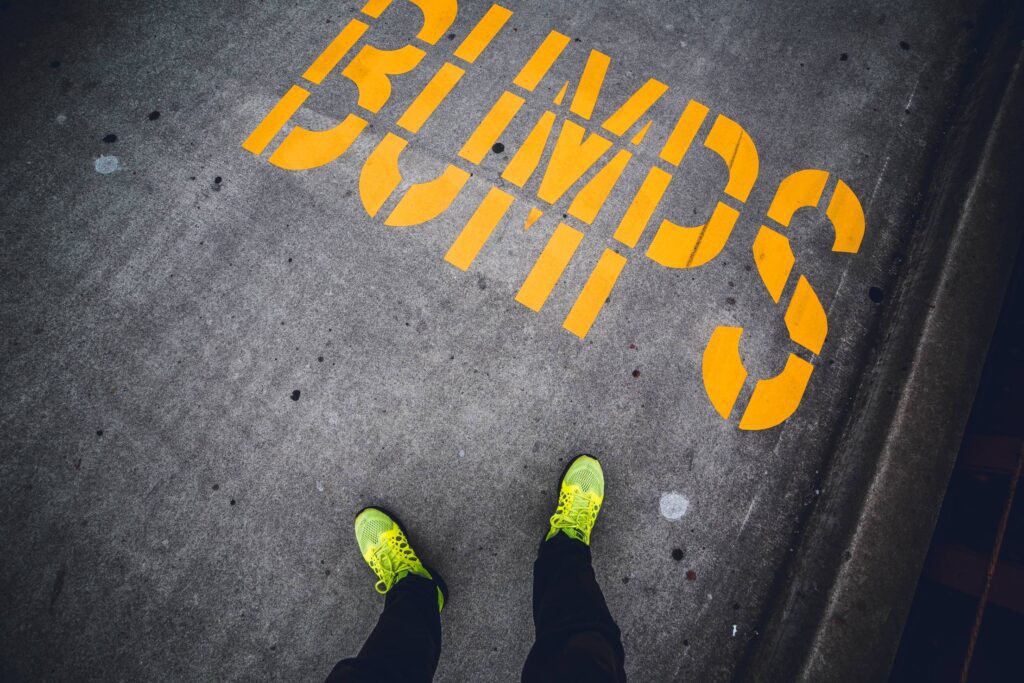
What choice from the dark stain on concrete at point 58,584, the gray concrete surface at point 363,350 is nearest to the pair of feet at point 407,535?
the gray concrete surface at point 363,350

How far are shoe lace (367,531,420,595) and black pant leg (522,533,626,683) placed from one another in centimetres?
60

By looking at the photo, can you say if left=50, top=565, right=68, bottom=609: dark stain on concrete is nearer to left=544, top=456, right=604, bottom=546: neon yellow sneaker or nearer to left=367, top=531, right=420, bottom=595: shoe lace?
left=367, top=531, right=420, bottom=595: shoe lace

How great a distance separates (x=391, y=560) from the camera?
2266mm

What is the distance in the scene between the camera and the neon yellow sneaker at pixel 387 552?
227 cm

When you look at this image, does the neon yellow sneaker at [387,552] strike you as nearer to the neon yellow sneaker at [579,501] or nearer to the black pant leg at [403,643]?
the black pant leg at [403,643]

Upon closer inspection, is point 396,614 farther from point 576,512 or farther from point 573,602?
point 576,512

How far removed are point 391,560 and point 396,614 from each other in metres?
0.23

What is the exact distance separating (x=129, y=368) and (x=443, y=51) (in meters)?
2.54

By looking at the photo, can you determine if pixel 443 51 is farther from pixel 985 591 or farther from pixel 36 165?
pixel 985 591

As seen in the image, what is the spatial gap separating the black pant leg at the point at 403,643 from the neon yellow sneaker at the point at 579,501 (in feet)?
2.06

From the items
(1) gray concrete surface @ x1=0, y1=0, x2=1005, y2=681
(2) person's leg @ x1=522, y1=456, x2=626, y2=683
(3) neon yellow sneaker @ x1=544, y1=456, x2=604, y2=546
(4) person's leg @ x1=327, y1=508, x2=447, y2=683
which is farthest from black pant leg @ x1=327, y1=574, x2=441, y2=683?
(3) neon yellow sneaker @ x1=544, y1=456, x2=604, y2=546

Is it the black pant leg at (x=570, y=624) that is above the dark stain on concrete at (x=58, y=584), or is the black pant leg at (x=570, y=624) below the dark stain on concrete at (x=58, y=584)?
above

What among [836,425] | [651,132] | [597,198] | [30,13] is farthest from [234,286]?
[836,425]

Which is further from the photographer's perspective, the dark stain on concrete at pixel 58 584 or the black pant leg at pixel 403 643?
the dark stain on concrete at pixel 58 584
